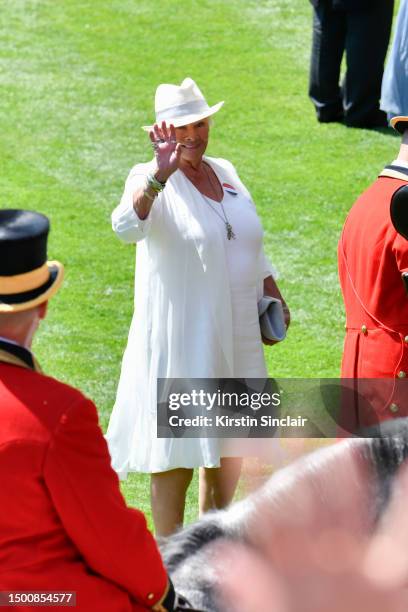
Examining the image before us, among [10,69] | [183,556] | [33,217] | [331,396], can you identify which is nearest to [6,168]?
[10,69]

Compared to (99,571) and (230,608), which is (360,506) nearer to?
(230,608)

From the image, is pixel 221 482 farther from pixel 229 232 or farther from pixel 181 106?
pixel 181 106

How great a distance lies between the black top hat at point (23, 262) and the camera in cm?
328

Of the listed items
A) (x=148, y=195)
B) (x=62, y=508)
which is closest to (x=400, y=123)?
(x=148, y=195)

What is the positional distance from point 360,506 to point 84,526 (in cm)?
70

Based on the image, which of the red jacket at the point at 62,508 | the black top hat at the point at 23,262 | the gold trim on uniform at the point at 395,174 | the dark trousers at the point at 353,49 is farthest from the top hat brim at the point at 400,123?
the dark trousers at the point at 353,49

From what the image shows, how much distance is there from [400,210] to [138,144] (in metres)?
6.41

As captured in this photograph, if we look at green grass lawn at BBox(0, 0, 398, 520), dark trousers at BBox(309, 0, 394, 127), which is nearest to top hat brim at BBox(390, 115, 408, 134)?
green grass lawn at BBox(0, 0, 398, 520)

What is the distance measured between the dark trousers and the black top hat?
7.23m

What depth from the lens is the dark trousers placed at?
1022 centimetres

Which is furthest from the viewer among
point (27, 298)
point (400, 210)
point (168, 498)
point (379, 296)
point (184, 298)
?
point (168, 498)

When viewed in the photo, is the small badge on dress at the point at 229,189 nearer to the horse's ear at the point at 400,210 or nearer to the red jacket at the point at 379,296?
the red jacket at the point at 379,296

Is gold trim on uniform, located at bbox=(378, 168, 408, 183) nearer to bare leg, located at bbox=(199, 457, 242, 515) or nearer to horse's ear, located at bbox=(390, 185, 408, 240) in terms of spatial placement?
horse's ear, located at bbox=(390, 185, 408, 240)

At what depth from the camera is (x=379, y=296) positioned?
4609 mm
